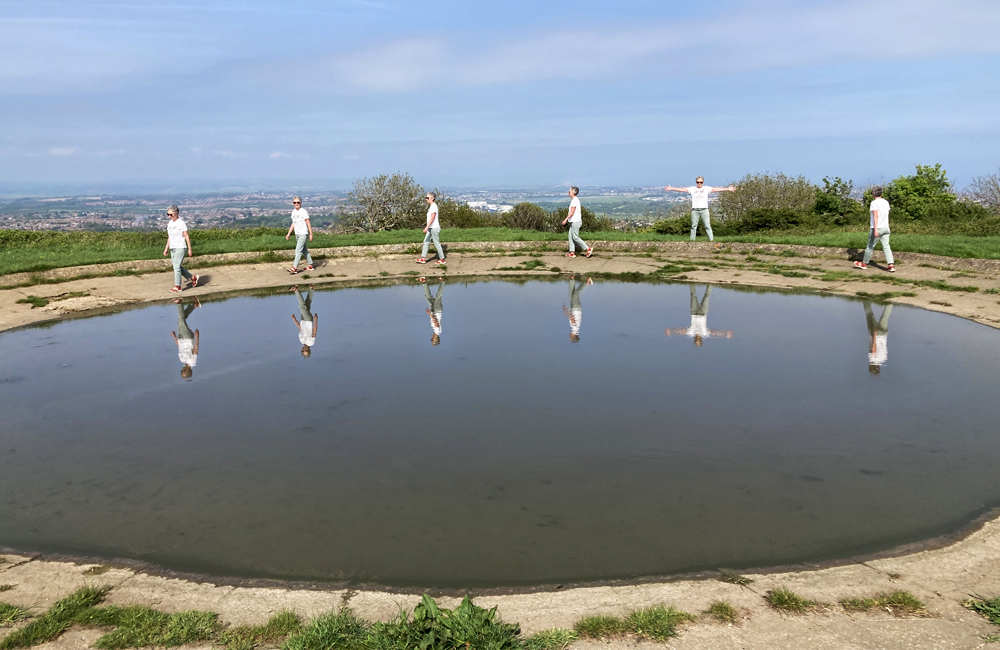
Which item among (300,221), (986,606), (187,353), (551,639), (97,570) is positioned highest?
(300,221)

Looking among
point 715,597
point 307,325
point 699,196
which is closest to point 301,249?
point 307,325

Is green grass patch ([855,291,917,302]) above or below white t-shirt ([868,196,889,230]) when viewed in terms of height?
below

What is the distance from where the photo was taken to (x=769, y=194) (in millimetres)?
68938

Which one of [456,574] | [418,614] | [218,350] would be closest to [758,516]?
[456,574]

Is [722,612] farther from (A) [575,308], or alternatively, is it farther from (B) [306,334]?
(A) [575,308]

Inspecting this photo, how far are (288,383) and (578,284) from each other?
31.9 feet

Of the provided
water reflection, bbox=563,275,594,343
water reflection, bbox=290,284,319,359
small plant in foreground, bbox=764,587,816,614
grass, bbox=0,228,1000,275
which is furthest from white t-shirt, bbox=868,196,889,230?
small plant in foreground, bbox=764,587,816,614

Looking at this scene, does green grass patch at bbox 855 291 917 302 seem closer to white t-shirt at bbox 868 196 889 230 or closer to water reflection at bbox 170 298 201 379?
white t-shirt at bbox 868 196 889 230

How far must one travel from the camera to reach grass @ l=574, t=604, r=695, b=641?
445 cm

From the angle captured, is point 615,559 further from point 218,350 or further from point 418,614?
point 218,350

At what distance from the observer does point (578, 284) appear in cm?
1834

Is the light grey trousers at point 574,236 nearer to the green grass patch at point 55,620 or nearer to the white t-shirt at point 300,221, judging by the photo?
the white t-shirt at point 300,221

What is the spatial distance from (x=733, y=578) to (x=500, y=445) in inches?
121

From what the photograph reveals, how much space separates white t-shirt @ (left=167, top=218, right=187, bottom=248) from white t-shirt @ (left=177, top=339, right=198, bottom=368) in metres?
5.40
